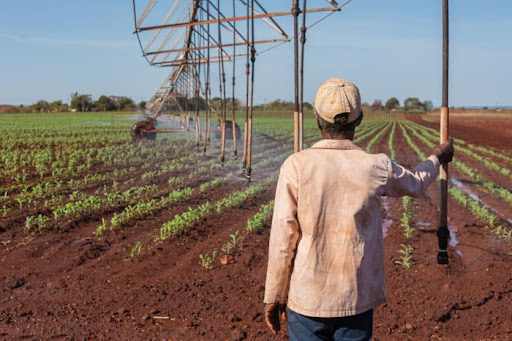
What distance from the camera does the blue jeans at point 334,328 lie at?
2.12 m

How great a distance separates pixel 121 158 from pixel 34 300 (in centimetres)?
1118

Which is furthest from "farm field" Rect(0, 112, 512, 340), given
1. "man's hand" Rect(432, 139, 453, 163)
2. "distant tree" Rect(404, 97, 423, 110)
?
"distant tree" Rect(404, 97, 423, 110)

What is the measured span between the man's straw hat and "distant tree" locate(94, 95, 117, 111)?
6877 cm

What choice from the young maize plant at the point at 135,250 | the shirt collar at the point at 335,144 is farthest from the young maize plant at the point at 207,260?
the shirt collar at the point at 335,144

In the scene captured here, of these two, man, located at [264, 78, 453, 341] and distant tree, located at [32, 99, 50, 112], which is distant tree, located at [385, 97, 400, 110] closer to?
distant tree, located at [32, 99, 50, 112]

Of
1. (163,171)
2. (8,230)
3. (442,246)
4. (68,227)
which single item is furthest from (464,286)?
(163,171)

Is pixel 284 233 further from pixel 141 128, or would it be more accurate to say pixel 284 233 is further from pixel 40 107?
pixel 40 107

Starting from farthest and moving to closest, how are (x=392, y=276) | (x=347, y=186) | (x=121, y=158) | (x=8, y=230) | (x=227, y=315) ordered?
(x=121, y=158), (x=8, y=230), (x=392, y=276), (x=227, y=315), (x=347, y=186)

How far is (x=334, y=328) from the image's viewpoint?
214cm

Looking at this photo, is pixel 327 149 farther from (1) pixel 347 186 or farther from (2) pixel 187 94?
(2) pixel 187 94

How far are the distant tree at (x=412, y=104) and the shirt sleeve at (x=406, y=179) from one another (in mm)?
98449

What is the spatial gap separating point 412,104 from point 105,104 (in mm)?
56554

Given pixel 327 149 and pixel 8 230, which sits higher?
pixel 327 149

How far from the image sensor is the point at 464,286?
4672mm
